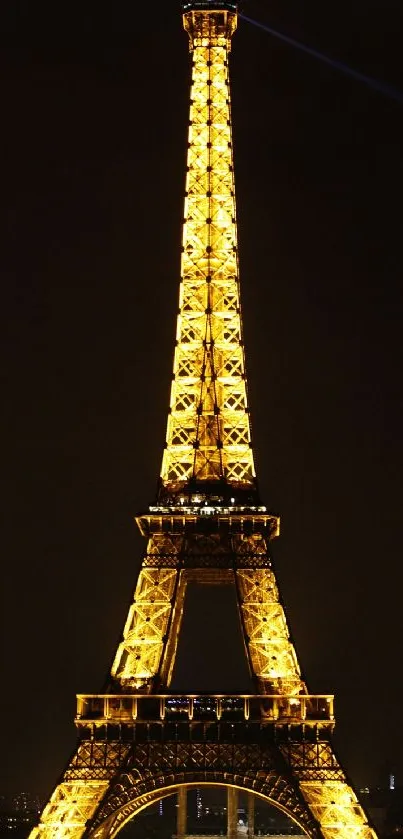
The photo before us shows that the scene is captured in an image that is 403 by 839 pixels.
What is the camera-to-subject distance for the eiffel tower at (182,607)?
53281mm

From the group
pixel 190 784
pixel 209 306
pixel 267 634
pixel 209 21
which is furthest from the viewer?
pixel 209 21

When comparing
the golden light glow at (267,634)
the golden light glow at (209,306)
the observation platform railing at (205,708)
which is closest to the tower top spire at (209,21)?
the golden light glow at (209,306)

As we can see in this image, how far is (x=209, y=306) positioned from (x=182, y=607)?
9850 millimetres

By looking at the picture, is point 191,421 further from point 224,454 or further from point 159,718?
point 159,718

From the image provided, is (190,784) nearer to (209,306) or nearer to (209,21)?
(209,306)

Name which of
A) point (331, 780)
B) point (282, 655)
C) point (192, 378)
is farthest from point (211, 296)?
point (331, 780)

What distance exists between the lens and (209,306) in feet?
200

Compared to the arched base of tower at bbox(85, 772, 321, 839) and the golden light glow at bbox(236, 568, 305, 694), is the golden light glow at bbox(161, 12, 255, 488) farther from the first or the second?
the arched base of tower at bbox(85, 772, 321, 839)

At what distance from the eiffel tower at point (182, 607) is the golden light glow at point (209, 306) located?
45mm

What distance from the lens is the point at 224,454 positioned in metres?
59.5

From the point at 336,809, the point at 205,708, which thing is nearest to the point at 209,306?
the point at 205,708

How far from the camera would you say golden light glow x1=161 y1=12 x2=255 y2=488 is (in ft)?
195

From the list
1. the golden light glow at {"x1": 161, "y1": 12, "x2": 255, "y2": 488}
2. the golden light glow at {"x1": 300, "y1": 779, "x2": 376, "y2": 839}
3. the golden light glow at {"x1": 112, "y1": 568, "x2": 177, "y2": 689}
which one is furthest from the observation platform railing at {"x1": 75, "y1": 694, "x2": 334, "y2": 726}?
the golden light glow at {"x1": 161, "y1": 12, "x2": 255, "y2": 488}

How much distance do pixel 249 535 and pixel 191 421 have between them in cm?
427
